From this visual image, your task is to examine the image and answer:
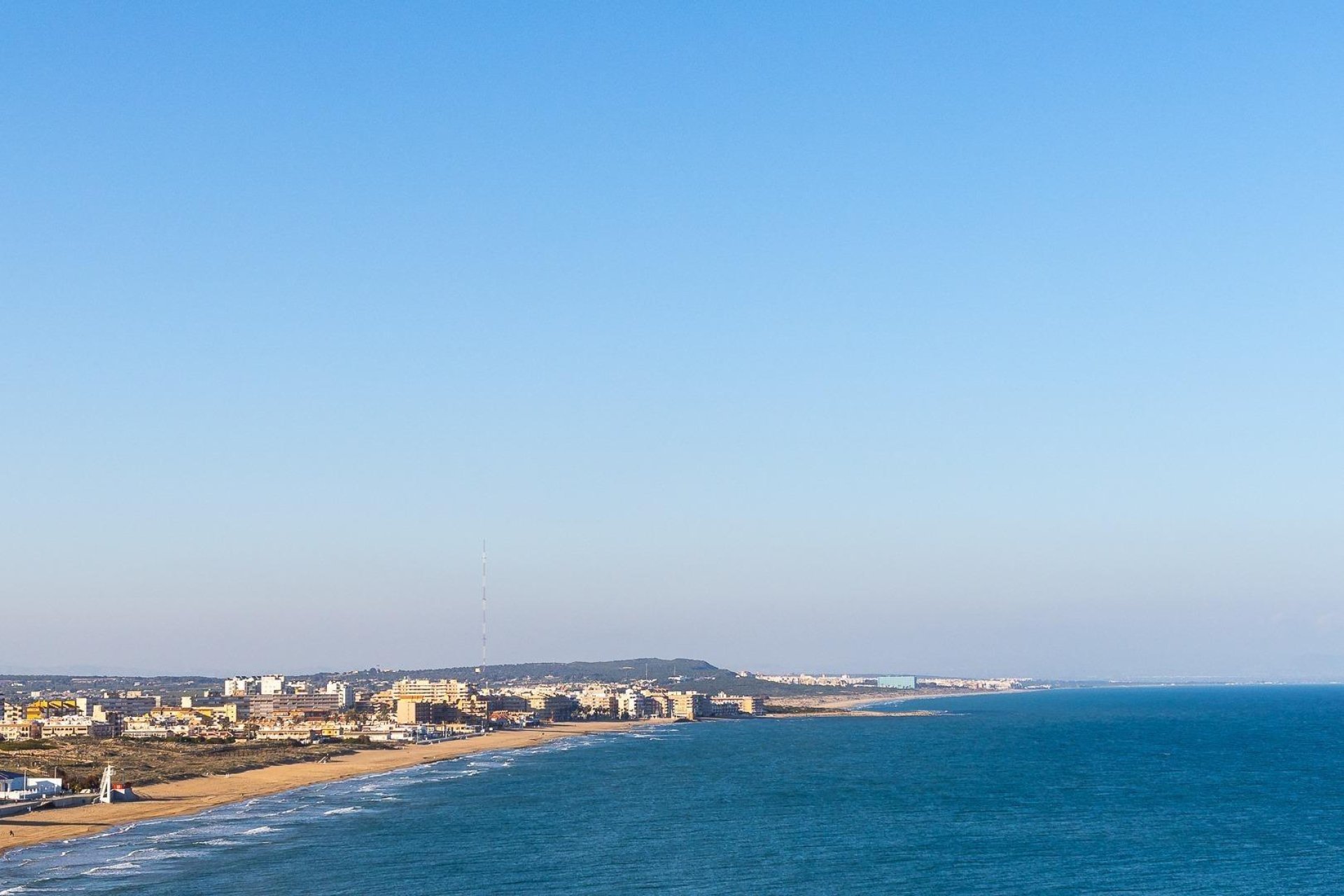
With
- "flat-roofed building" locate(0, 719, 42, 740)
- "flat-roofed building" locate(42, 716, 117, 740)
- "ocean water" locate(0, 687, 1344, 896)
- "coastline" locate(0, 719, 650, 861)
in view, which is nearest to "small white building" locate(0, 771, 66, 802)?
"coastline" locate(0, 719, 650, 861)

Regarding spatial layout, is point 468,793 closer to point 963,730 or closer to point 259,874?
point 259,874

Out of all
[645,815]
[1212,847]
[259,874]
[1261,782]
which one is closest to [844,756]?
[1261,782]

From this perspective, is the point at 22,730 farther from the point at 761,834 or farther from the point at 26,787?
the point at 761,834

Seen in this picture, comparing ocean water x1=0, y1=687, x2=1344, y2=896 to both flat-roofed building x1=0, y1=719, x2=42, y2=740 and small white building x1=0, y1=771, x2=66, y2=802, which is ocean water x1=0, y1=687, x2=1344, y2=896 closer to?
small white building x1=0, y1=771, x2=66, y2=802

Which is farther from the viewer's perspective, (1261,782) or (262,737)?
(262,737)

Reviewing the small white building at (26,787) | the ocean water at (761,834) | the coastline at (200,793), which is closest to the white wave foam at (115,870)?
the ocean water at (761,834)

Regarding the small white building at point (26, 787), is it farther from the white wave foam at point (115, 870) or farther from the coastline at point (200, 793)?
the white wave foam at point (115, 870)
